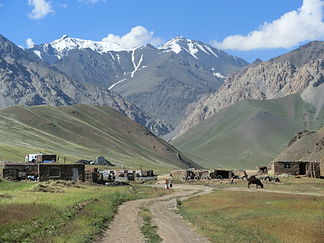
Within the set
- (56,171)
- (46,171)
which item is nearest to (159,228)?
(46,171)

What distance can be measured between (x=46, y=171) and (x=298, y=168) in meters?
53.5

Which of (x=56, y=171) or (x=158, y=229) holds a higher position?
(x=56, y=171)

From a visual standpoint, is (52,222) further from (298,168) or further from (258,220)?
(298,168)

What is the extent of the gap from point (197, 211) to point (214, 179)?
221 feet

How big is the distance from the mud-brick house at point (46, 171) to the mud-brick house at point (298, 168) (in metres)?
44.2

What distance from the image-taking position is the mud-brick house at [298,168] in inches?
4358

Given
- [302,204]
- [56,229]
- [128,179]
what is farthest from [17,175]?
[56,229]

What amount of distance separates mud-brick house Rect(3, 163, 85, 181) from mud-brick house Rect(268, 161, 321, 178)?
44247 millimetres

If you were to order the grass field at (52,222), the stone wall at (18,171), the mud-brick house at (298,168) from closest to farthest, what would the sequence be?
the grass field at (52,222) < the stone wall at (18,171) < the mud-brick house at (298,168)

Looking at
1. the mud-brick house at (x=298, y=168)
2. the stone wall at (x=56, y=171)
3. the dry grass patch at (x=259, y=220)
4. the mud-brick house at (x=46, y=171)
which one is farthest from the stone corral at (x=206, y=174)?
the dry grass patch at (x=259, y=220)

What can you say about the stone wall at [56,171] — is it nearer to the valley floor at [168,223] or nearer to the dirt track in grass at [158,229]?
the valley floor at [168,223]

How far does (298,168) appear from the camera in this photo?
375ft

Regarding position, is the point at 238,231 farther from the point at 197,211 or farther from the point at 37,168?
the point at 37,168

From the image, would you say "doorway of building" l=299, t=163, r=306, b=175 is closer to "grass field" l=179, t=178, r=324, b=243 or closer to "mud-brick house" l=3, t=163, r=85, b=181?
"mud-brick house" l=3, t=163, r=85, b=181
